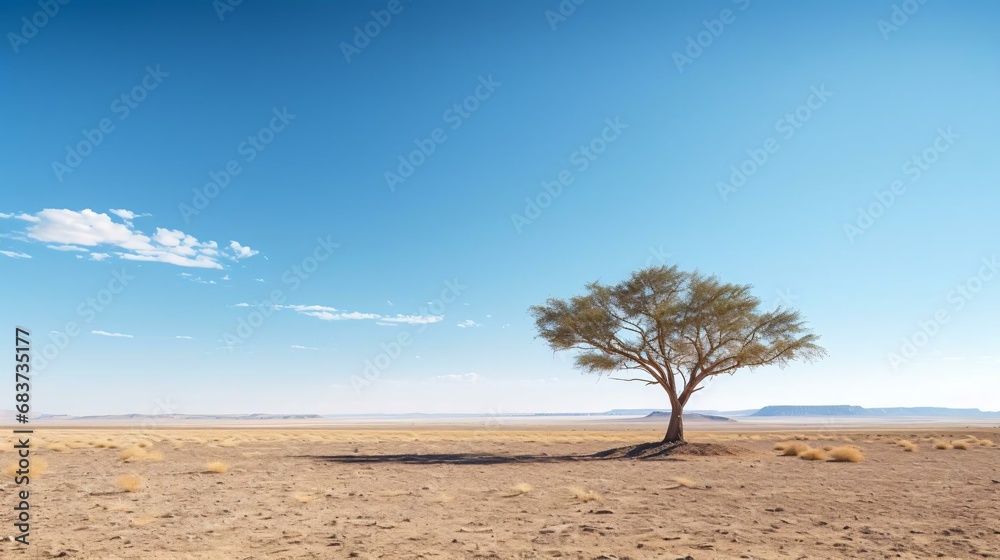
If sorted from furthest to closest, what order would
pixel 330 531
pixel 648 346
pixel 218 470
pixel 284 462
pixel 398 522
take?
pixel 648 346
pixel 284 462
pixel 218 470
pixel 398 522
pixel 330 531

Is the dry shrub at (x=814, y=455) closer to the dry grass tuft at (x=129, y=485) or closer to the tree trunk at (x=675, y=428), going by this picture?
the tree trunk at (x=675, y=428)

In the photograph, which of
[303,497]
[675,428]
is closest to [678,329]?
[675,428]

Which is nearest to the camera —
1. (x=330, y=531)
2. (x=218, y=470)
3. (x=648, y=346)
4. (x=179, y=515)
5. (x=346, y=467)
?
(x=330, y=531)

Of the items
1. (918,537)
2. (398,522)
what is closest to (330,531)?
(398,522)

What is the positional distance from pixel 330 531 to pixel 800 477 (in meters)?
14.8

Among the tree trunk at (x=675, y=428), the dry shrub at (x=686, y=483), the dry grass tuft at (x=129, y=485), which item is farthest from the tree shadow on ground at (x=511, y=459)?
the dry grass tuft at (x=129, y=485)

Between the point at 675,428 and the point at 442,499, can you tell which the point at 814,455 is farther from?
the point at 442,499

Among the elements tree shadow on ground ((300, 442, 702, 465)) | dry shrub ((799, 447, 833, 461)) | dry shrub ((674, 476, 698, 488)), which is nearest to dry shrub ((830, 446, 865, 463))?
Answer: dry shrub ((799, 447, 833, 461))

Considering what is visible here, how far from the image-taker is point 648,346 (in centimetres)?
3098

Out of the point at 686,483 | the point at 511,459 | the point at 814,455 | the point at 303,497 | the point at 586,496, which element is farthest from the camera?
the point at 511,459

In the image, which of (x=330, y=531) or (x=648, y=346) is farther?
(x=648, y=346)

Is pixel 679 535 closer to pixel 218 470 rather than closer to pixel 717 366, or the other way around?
pixel 218 470

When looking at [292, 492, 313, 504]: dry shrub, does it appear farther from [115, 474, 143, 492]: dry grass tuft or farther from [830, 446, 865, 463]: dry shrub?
[830, 446, 865, 463]: dry shrub

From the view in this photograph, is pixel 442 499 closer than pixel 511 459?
Yes
